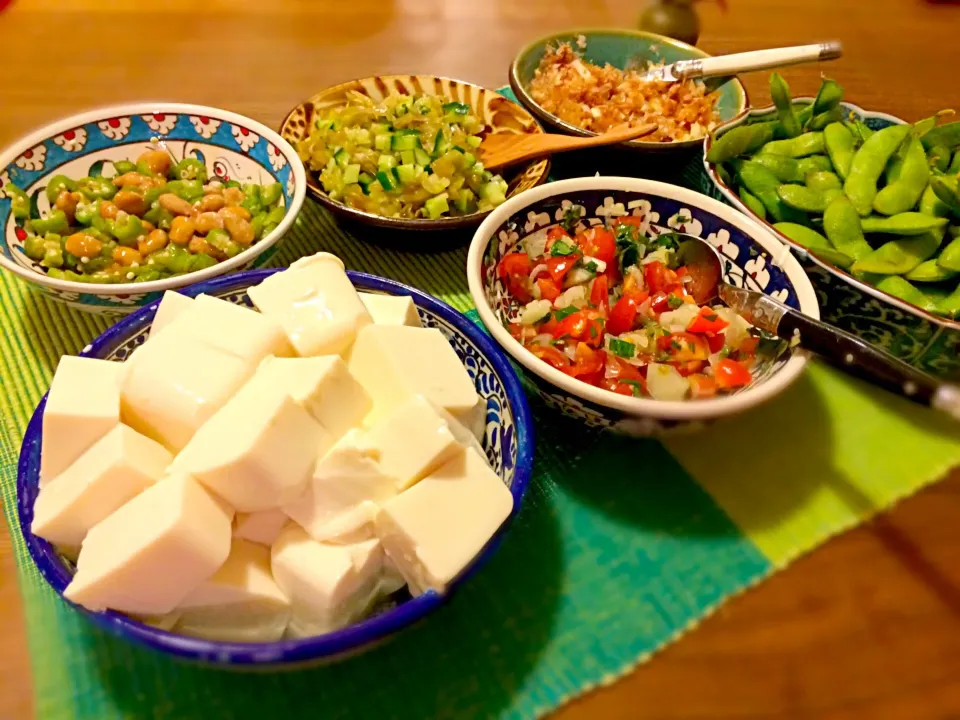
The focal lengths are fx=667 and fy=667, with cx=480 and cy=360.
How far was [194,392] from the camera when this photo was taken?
91 centimetres

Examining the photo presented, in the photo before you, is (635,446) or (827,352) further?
(635,446)

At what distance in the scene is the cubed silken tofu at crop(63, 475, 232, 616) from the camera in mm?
767

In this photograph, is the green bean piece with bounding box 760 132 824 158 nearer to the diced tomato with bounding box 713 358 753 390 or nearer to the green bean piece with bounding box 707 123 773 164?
the green bean piece with bounding box 707 123 773 164

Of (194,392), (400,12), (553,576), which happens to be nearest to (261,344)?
(194,392)

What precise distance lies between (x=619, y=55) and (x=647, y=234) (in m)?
1.07

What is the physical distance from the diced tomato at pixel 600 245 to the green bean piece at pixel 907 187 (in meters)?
0.63

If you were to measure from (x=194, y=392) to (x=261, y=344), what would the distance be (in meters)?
0.12

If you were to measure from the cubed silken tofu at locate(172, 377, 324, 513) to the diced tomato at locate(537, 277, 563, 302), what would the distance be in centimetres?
56

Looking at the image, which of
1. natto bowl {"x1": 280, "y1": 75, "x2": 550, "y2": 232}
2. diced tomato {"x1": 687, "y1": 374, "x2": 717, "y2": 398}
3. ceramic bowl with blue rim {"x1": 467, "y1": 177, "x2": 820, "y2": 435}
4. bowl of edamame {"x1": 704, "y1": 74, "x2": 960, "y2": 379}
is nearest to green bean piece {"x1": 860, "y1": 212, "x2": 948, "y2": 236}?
bowl of edamame {"x1": 704, "y1": 74, "x2": 960, "y2": 379}

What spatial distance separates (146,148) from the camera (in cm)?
160

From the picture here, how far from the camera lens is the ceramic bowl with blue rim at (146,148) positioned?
1.33 m

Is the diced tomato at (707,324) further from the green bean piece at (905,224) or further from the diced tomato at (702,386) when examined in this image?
the green bean piece at (905,224)

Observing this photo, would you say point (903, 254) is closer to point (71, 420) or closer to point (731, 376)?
point (731, 376)

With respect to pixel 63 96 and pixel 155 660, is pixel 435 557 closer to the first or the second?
pixel 155 660
